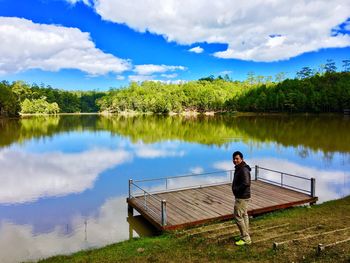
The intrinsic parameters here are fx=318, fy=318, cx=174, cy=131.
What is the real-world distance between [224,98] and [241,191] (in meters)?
123

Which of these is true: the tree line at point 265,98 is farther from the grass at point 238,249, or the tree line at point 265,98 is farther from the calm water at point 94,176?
the grass at point 238,249

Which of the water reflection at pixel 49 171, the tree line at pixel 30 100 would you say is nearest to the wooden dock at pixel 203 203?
the water reflection at pixel 49 171

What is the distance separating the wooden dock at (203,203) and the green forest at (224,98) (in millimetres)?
82642

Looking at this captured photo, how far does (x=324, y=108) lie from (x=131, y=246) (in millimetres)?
94259

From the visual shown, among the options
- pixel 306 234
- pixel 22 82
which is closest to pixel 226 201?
pixel 306 234

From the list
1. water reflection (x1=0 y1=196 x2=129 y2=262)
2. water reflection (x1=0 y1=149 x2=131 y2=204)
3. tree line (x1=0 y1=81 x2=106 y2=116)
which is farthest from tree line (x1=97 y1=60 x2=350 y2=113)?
water reflection (x1=0 y1=196 x2=129 y2=262)

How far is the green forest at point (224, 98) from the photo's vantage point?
91.3 meters

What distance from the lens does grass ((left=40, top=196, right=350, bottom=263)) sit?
6.40m

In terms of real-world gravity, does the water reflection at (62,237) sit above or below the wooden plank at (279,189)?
below

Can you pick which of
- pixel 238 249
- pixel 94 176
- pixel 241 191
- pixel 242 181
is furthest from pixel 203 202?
pixel 94 176

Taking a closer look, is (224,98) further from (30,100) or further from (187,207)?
(187,207)

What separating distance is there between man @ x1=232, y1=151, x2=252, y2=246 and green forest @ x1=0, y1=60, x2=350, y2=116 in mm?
89103

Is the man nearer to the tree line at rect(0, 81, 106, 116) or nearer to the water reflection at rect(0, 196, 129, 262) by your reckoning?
the water reflection at rect(0, 196, 129, 262)

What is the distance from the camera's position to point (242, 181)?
7.21 metres
